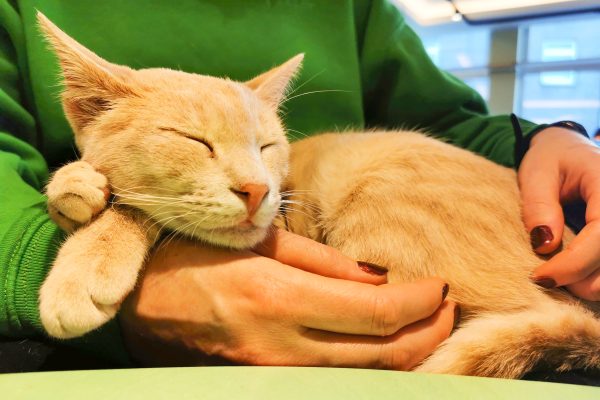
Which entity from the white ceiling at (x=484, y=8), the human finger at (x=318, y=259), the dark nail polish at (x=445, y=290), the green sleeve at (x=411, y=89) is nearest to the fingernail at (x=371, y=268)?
the human finger at (x=318, y=259)

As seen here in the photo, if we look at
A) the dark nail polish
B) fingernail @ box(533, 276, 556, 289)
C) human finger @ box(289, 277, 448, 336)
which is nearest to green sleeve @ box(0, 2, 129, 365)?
human finger @ box(289, 277, 448, 336)

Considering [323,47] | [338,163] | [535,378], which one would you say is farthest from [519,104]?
[535,378]

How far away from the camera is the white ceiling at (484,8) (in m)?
2.65

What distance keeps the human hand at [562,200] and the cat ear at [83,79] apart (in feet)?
2.71

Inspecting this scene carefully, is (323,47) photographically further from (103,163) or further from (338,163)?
(103,163)

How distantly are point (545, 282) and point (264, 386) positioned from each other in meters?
0.57

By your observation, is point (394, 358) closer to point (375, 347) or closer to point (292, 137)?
point (375, 347)

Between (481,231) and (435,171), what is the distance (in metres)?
0.17

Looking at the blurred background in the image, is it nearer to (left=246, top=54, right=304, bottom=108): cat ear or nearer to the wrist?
the wrist

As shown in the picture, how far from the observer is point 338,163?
1.10m

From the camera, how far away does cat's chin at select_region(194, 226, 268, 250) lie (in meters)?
0.77

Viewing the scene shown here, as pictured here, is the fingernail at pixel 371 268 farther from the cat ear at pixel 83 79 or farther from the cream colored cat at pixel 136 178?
the cat ear at pixel 83 79

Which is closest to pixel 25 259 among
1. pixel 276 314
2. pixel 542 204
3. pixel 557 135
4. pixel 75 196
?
pixel 75 196

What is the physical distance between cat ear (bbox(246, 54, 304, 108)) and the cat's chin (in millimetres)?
401
